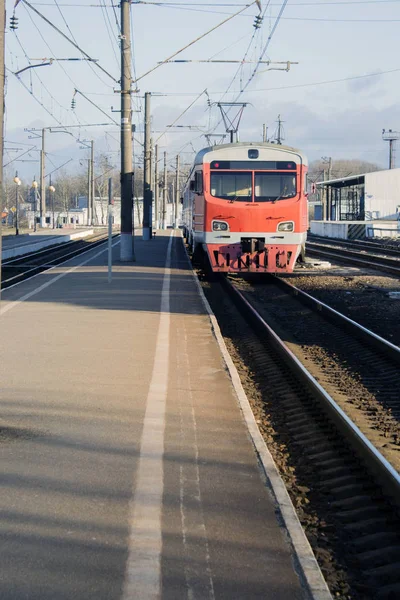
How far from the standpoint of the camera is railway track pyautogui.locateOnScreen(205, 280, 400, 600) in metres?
4.48

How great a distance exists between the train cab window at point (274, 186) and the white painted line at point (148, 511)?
43.4 ft

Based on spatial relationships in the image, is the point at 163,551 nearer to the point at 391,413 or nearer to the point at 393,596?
the point at 393,596

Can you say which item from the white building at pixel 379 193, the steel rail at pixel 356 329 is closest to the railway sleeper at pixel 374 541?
the steel rail at pixel 356 329

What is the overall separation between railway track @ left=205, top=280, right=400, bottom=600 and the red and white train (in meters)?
9.23

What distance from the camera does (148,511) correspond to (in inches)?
188

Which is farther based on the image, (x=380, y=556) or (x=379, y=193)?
(x=379, y=193)

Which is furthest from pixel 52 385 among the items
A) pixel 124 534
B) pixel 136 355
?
pixel 124 534

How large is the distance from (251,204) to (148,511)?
1651 centimetres

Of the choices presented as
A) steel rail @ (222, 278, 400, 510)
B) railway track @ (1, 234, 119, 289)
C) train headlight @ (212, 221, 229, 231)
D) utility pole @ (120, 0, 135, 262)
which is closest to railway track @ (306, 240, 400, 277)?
train headlight @ (212, 221, 229, 231)

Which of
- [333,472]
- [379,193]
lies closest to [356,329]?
[333,472]

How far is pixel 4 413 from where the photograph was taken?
702 centimetres

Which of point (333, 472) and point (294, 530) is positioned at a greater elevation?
point (294, 530)

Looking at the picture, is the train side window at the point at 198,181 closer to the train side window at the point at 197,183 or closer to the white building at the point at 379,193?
the train side window at the point at 197,183

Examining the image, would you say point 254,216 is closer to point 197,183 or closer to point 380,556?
point 197,183
